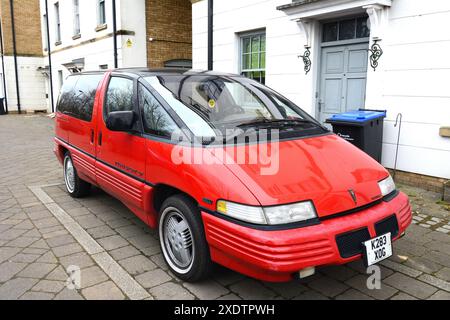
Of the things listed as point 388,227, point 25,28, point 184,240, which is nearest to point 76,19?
point 25,28

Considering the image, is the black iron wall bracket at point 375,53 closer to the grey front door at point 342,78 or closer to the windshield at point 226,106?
the grey front door at point 342,78

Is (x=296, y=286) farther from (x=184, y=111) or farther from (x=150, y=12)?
(x=150, y=12)

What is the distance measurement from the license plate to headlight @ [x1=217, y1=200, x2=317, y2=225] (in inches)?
18.8

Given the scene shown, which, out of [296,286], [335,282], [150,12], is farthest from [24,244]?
[150,12]

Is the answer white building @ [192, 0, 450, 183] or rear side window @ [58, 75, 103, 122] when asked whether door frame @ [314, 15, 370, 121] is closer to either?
white building @ [192, 0, 450, 183]

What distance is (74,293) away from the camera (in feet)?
10.2

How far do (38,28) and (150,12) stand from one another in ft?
43.7

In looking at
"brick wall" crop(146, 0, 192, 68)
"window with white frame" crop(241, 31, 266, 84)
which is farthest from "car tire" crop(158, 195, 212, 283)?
"brick wall" crop(146, 0, 192, 68)

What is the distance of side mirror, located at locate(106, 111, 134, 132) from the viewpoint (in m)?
3.63

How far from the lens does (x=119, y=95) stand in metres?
4.30

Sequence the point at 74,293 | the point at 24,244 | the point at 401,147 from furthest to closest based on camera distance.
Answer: the point at 401,147 → the point at 24,244 → the point at 74,293

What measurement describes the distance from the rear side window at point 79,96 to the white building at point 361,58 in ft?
13.5

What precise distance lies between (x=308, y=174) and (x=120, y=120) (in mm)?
1820

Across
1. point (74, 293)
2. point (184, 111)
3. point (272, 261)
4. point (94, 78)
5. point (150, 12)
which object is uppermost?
point (150, 12)
